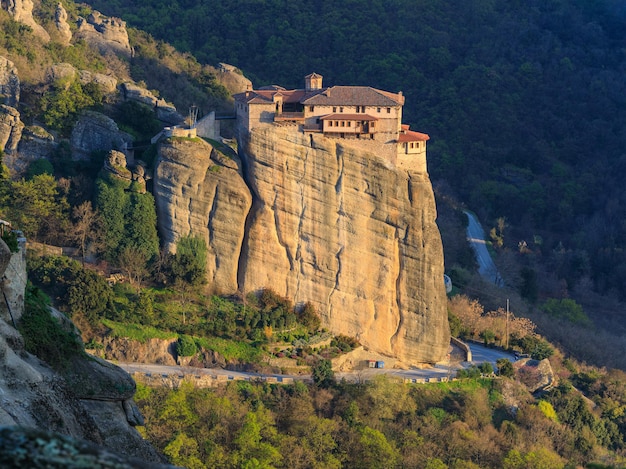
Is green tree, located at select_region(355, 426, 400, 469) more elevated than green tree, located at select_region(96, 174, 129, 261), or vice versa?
green tree, located at select_region(96, 174, 129, 261)

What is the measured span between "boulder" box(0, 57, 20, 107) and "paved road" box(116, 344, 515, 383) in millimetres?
12367

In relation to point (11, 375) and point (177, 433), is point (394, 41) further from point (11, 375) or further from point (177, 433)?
point (11, 375)

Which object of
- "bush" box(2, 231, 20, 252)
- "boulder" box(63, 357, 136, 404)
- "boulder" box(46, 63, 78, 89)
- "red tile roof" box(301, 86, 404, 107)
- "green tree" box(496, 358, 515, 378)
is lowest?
"green tree" box(496, 358, 515, 378)

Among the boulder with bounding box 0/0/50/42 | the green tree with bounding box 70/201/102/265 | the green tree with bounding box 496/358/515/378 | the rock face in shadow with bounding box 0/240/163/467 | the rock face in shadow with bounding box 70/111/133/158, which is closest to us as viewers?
the rock face in shadow with bounding box 0/240/163/467

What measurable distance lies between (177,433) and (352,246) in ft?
33.6

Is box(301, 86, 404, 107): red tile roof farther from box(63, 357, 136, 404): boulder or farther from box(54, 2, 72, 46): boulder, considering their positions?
box(63, 357, 136, 404): boulder

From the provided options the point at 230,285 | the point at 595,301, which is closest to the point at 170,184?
the point at 230,285

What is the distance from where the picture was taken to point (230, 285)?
129 ft

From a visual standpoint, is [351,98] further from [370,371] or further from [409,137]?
[370,371]

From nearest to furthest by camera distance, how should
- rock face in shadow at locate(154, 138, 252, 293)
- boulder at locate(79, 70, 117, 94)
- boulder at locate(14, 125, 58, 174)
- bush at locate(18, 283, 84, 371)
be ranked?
bush at locate(18, 283, 84, 371)
rock face in shadow at locate(154, 138, 252, 293)
boulder at locate(14, 125, 58, 174)
boulder at locate(79, 70, 117, 94)

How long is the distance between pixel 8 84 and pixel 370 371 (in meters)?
17.3

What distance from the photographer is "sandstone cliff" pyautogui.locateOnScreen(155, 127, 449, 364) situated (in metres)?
38.6

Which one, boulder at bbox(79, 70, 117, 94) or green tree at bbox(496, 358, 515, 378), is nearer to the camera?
green tree at bbox(496, 358, 515, 378)

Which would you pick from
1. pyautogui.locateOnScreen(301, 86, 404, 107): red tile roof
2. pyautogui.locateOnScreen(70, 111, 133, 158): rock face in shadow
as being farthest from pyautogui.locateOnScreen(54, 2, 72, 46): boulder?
pyautogui.locateOnScreen(301, 86, 404, 107): red tile roof
